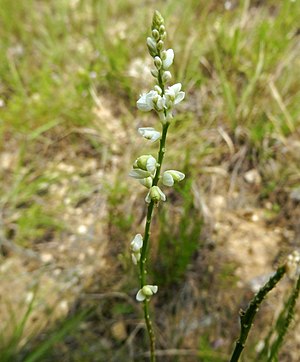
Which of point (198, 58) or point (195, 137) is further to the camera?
point (198, 58)

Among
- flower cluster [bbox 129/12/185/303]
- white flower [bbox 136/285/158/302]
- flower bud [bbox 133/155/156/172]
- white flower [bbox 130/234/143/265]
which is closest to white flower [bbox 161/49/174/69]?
flower cluster [bbox 129/12/185/303]

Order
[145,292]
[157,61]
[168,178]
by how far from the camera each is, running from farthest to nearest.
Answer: [145,292]
[168,178]
[157,61]

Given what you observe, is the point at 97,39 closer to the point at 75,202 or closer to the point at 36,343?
the point at 75,202

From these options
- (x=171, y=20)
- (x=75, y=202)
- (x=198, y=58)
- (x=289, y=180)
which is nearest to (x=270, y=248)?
(x=289, y=180)

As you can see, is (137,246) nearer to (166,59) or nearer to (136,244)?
(136,244)

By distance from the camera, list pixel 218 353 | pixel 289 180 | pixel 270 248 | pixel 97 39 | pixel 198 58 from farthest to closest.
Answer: pixel 97 39 → pixel 198 58 → pixel 289 180 → pixel 270 248 → pixel 218 353

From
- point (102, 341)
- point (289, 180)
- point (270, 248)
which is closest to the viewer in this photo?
point (102, 341)

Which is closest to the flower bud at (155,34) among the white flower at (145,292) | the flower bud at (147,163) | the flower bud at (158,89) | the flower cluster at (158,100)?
the flower cluster at (158,100)

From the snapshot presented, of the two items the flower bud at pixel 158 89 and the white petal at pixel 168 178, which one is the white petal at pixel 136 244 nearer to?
the white petal at pixel 168 178

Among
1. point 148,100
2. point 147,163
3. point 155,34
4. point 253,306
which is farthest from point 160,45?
point 253,306
